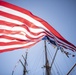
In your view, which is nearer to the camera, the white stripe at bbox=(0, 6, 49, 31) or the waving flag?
the waving flag

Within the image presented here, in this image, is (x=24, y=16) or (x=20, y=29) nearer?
(x=20, y=29)

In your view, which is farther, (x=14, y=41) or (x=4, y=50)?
(x=14, y=41)

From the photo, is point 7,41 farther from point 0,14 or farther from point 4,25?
point 0,14

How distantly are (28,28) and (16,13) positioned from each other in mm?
742

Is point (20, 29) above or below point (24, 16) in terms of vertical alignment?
below

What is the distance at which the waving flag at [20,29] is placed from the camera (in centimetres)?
546

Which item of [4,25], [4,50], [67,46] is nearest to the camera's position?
[4,50]

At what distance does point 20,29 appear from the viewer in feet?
18.6

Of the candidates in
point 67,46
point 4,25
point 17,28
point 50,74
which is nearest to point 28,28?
point 17,28

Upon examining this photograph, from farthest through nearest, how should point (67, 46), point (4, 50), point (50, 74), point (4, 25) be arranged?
point (50, 74)
point (67, 46)
point (4, 25)
point (4, 50)

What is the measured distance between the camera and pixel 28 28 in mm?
5742

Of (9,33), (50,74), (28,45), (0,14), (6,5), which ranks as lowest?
(50,74)

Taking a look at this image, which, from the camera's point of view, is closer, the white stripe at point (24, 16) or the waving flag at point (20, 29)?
the waving flag at point (20, 29)

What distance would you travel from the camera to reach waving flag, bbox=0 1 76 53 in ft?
17.9
